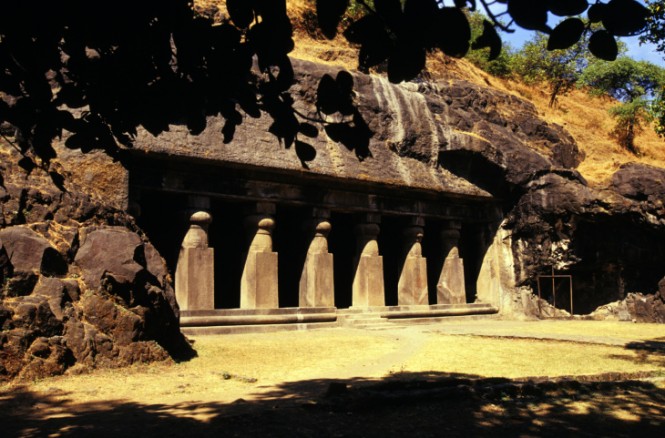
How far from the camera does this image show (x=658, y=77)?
34312 mm

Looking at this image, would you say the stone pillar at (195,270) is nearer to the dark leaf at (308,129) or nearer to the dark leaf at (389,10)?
the dark leaf at (308,129)

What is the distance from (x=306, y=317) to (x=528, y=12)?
13673 millimetres

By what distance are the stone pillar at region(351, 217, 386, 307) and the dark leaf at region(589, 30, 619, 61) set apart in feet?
49.3

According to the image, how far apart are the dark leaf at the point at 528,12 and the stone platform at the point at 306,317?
40.0ft

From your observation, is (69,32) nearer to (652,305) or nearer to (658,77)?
(652,305)

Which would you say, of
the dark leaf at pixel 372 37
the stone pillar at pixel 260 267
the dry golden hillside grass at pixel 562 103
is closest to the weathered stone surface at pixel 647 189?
the dry golden hillside grass at pixel 562 103

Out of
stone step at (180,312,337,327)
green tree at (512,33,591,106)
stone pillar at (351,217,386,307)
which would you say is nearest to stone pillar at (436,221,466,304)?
stone pillar at (351,217,386,307)

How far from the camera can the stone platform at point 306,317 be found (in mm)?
14469

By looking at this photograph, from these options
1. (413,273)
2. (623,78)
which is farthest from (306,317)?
(623,78)

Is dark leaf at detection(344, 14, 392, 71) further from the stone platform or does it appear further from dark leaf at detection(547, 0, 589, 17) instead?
the stone platform

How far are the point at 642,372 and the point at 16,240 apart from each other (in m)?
8.16

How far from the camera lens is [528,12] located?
9.82 feet

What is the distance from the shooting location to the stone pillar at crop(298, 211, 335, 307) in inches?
675

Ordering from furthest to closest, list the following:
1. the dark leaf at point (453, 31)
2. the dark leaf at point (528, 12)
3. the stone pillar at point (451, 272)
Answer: the stone pillar at point (451, 272) → the dark leaf at point (453, 31) → the dark leaf at point (528, 12)
